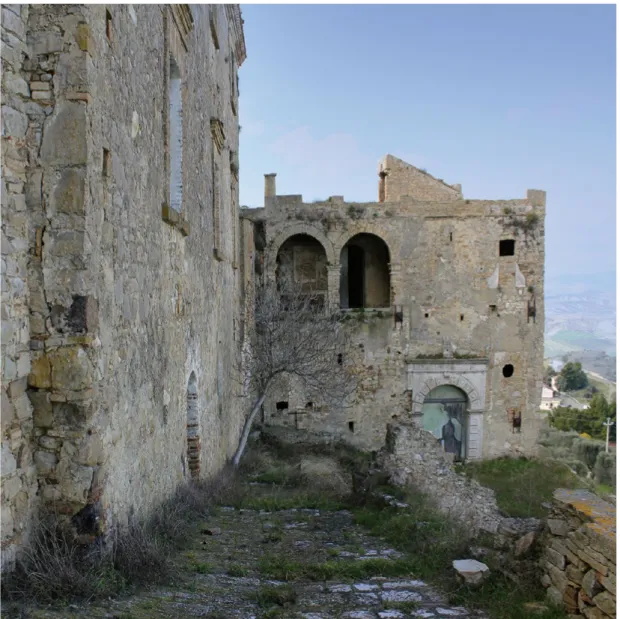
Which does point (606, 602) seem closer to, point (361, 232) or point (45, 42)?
point (45, 42)

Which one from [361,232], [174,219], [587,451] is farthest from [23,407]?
[587,451]

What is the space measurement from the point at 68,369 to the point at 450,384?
1503 centimetres

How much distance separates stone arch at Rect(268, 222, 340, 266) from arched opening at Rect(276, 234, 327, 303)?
706 millimetres

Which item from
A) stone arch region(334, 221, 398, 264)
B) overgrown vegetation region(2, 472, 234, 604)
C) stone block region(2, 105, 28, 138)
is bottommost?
overgrown vegetation region(2, 472, 234, 604)

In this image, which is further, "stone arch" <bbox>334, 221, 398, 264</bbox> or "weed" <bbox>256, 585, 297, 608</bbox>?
"stone arch" <bbox>334, 221, 398, 264</bbox>

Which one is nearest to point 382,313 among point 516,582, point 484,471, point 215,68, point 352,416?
point 352,416

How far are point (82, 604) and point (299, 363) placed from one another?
37.5 ft

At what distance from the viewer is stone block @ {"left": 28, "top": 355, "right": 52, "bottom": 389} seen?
11.0 feet

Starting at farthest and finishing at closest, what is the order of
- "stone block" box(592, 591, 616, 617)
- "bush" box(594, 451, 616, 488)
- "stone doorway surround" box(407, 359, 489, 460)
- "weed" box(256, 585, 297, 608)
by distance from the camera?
"bush" box(594, 451, 616, 488) → "stone doorway surround" box(407, 359, 489, 460) → "weed" box(256, 585, 297, 608) → "stone block" box(592, 591, 616, 617)

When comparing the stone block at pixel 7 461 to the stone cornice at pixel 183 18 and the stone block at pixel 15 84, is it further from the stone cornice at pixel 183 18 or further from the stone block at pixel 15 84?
the stone cornice at pixel 183 18

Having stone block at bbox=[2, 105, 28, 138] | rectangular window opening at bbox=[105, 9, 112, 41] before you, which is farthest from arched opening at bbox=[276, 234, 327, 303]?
stone block at bbox=[2, 105, 28, 138]

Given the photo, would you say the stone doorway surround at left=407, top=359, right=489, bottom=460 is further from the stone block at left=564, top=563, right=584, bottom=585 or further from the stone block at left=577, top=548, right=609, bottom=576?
the stone block at left=577, top=548, right=609, bottom=576

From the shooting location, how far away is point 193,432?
7262 millimetres

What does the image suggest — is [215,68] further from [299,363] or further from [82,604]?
[82,604]
